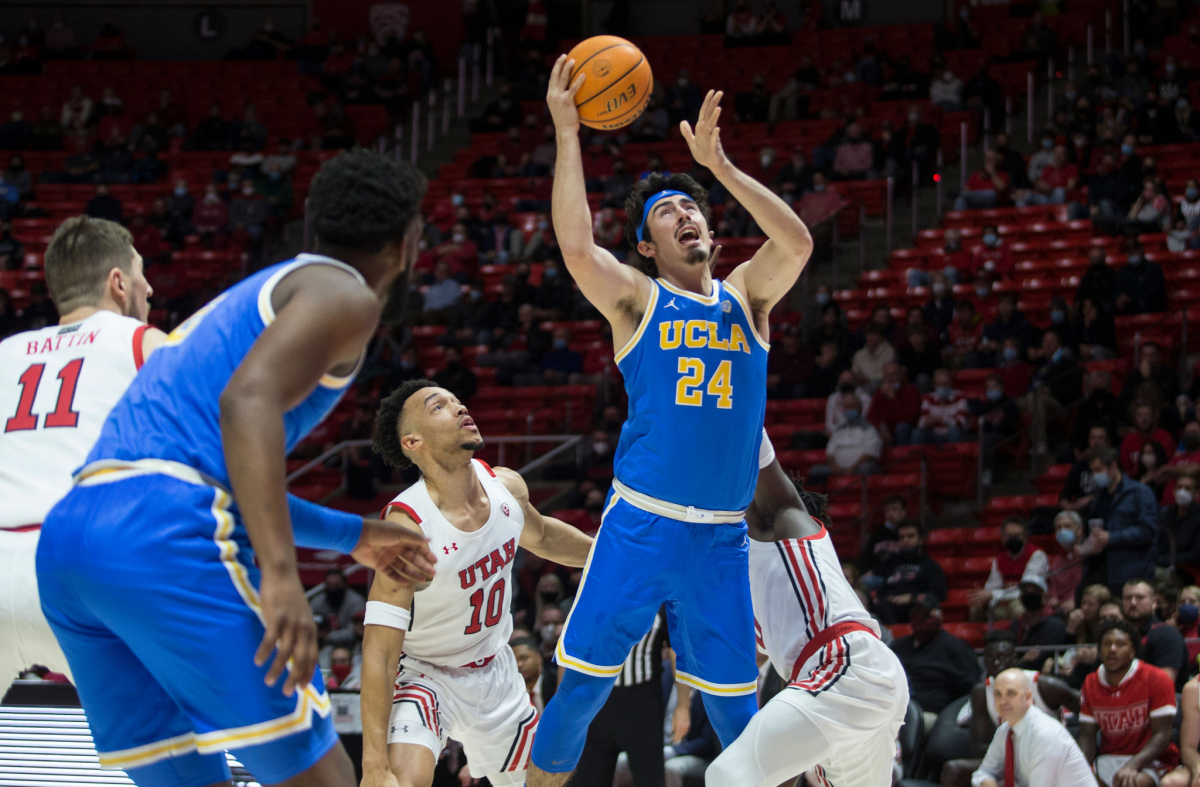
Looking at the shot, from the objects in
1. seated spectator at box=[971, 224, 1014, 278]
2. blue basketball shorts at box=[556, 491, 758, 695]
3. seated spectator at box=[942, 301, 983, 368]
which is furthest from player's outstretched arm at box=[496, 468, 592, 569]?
seated spectator at box=[971, 224, 1014, 278]

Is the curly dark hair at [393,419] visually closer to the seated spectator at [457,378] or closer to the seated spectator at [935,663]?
the seated spectator at [935,663]

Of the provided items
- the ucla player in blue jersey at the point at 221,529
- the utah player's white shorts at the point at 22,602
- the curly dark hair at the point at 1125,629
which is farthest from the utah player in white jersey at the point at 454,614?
the curly dark hair at the point at 1125,629

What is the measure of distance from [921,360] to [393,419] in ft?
28.7

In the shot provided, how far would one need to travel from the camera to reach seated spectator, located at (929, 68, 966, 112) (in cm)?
1828

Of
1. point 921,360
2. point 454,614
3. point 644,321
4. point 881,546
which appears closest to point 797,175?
point 921,360

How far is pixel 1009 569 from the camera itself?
10836 mm

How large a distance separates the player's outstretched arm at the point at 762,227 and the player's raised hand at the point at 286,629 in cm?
294

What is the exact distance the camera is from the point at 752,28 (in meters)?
21.8

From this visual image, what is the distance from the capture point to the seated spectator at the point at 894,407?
12836 mm

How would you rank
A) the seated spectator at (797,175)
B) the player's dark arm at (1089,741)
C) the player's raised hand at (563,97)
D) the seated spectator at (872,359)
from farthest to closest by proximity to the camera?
the seated spectator at (797,175) < the seated spectator at (872,359) < the player's dark arm at (1089,741) < the player's raised hand at (563,97)

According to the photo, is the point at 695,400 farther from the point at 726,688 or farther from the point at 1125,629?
the point at 1125,629

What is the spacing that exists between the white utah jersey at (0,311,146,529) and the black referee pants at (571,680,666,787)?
13.1ft

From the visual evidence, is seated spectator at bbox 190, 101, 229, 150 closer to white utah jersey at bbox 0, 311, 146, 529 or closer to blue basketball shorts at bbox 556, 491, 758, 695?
blue basketball shorts at bbox 556, 491, 758, 695

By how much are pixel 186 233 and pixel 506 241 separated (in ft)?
16.8
